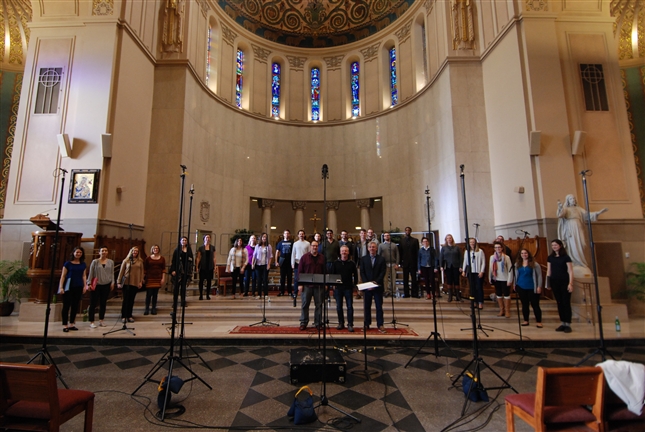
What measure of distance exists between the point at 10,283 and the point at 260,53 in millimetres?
13046

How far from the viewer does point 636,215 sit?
8.66m

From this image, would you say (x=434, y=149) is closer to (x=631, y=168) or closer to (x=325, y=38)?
(x=631, y=168)

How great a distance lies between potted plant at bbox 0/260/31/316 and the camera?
25.6 ft

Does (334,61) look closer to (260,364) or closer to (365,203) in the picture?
(365,203)

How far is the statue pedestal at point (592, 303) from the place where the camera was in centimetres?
704

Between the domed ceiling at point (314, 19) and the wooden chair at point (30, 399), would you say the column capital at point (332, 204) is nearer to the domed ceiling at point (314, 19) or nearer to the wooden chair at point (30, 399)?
the domed ceiling at point (314, 19)

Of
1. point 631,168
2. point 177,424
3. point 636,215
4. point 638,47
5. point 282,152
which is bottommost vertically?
point 177,424

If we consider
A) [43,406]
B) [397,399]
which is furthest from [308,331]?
[43,406]

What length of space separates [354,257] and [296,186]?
27.7ft

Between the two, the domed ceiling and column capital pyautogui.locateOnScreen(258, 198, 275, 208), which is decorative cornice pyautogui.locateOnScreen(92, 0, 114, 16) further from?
column capital pyautogui.locateOnScreen(258, 198, 275, 208)

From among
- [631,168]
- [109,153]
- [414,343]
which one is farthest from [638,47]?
[109,153]

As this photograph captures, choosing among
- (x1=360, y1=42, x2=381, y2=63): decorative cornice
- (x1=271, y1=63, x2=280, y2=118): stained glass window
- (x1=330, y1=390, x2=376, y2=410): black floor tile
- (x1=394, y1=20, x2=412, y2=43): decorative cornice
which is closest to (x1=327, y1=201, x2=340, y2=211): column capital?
(x1=271, y1=63, x2=280, y2=118): stained glass window

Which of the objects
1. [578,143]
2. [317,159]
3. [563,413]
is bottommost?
[563,413]

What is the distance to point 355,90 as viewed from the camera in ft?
54.7
